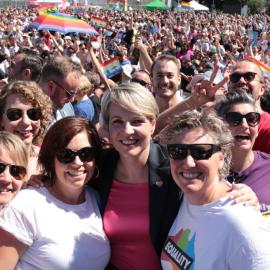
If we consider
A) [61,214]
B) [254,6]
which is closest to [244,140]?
[61,214]

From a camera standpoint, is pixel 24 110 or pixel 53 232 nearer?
pixel 53 232

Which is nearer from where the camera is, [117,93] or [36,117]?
[117,93]

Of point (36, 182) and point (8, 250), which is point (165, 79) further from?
point (8, 250)

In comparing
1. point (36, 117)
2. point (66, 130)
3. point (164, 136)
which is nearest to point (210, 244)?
point (164, 136)

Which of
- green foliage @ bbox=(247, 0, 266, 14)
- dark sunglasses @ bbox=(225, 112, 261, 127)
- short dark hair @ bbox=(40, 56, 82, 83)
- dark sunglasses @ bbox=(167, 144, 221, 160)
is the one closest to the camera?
dark sunglasses @ bbox=(167, 144, 221, 160)

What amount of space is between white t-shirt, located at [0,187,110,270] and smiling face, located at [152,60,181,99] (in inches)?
85.6

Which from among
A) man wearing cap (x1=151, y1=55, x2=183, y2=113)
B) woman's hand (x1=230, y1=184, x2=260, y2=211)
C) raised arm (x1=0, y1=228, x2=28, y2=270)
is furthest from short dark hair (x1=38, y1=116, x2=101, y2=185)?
man wearing cap (x1=151, y1=55, x2=183, y2=113)

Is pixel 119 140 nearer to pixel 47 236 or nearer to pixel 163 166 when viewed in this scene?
pixel 163 166

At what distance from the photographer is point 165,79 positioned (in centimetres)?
439

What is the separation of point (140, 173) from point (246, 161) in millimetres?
704

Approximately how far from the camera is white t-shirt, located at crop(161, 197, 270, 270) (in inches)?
71.0

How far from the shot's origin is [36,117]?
3.09m

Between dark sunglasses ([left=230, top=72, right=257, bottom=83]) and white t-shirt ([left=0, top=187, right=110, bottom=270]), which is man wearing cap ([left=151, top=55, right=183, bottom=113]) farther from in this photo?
white t-shirt ([left=0, top=187, right=110, bottom=270])

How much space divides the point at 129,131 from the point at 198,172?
0.53 meters
